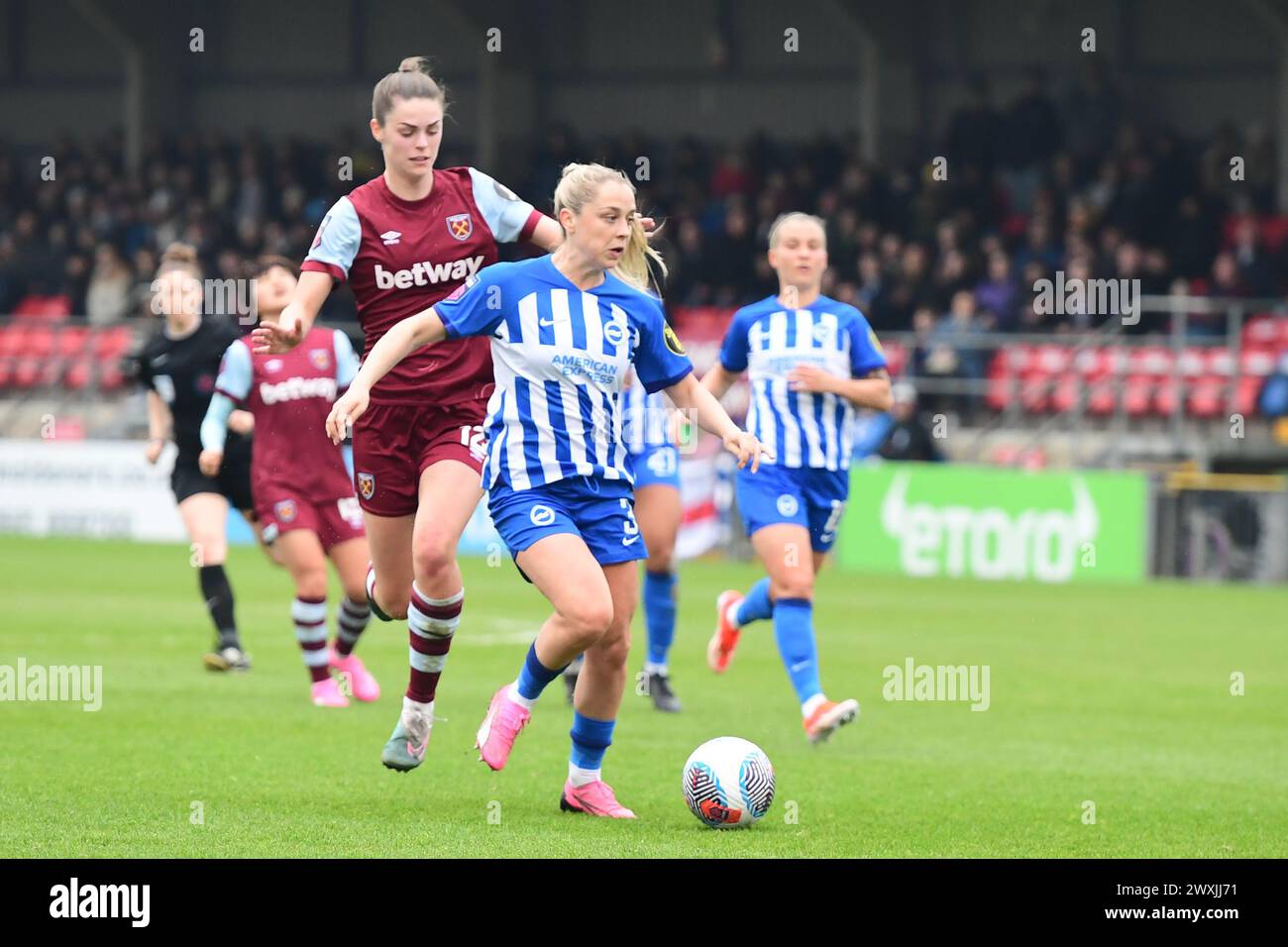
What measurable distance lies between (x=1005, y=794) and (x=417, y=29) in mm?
28954

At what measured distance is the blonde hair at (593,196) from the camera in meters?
7.12

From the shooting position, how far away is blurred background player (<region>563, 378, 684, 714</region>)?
35.8ft

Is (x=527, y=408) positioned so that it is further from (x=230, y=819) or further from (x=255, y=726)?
(x=255, y=726)

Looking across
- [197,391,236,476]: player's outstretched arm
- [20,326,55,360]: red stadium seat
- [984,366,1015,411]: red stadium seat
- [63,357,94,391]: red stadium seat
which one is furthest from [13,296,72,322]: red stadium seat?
[197,391,236,476]: player's outstretched arm

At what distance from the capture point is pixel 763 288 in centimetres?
2677

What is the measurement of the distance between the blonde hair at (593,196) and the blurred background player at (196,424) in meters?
4.95

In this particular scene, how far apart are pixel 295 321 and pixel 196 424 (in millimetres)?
4951

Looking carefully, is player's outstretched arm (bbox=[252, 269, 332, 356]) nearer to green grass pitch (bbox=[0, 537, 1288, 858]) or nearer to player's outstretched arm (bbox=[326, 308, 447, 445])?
player's outstretched arm (bbox=[326, 308, 447, 445])

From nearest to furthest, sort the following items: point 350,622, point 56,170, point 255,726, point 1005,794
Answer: point 1005,794 → point 255,726 → point 350,622 → point 56,170

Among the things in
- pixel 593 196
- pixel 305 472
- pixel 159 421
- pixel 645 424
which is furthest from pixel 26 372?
pixel 593 196

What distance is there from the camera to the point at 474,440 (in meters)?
8.09

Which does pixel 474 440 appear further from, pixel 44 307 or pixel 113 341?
pixel 44 307

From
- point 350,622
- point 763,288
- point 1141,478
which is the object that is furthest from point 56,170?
point 350,622

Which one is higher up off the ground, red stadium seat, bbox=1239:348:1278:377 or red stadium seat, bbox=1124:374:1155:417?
red stadium seat, bbox=1239:348:1278:377
